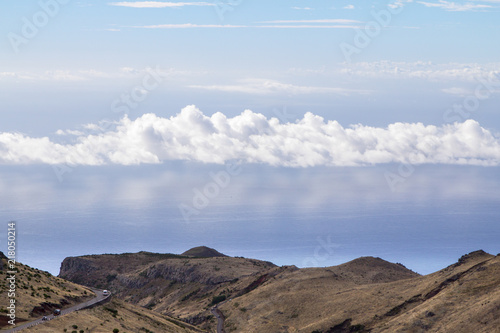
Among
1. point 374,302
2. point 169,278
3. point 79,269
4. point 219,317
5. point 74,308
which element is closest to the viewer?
point 74,308

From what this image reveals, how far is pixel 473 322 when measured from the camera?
288 ft

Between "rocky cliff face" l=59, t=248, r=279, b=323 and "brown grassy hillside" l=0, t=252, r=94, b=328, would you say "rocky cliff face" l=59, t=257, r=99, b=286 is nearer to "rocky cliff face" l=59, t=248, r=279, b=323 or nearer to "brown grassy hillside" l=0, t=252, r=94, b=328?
"rocky cliff face" l=59, t=248, r=279, b=323

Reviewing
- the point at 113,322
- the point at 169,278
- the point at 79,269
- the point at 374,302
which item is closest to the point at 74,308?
the point at 113,322

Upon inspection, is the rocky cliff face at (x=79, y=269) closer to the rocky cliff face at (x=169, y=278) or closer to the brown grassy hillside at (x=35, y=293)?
the rocky cliff face at (x=169, y=278)

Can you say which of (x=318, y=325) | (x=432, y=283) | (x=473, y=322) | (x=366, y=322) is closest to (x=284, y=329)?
(x=318, y=325)

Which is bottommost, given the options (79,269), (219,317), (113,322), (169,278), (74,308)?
(113,322)

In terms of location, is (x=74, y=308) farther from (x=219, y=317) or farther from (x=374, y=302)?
(x=374, y=302)

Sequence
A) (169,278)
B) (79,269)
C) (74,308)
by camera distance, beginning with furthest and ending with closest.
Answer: (79,269), (169,278), (74,308)

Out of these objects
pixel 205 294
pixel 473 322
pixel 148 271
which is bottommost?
pixel 473 322

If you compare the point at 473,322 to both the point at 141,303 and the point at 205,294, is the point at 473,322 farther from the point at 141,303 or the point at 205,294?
the point at 141,303

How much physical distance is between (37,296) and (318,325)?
4587 centimetres

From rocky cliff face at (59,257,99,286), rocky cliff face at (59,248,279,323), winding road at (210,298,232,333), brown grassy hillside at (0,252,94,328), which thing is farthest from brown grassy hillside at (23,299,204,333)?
rocky cliff face at (59,257,99,286)

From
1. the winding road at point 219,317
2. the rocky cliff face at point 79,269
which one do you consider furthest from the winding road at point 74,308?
the rocky cliff face at point 79,269

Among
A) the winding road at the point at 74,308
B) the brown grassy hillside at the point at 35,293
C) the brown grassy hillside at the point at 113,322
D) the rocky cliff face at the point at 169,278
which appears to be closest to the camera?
the winding road at the point at 74,308
